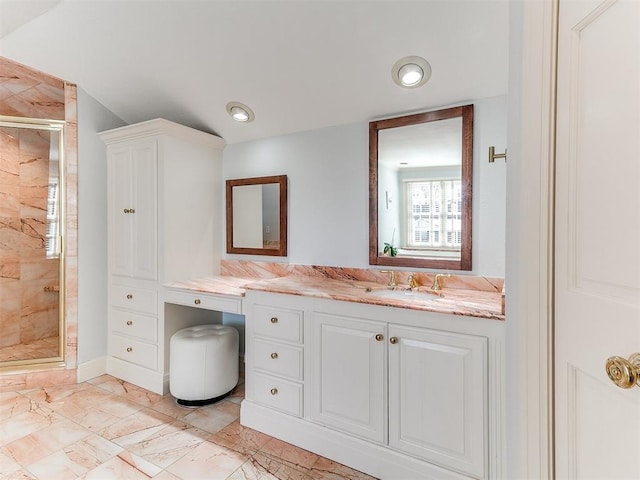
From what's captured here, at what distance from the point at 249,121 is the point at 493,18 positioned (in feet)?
5.58

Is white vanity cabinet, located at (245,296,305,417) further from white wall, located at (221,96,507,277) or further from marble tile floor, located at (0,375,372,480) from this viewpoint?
white wall, located at (221,96,507,277)

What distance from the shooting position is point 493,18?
1.54 m

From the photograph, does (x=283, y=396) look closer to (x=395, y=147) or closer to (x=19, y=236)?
(x=395, y=147)

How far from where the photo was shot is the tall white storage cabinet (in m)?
2.54

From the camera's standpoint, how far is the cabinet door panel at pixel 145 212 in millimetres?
2553

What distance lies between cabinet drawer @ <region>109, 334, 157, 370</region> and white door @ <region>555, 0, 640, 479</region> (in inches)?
102

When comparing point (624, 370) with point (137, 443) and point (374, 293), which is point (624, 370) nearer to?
point (374, 293)

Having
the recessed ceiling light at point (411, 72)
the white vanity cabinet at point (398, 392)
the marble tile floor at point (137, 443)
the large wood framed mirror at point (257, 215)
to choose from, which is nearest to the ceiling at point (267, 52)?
the recessed ceiling light at point (411, 72)

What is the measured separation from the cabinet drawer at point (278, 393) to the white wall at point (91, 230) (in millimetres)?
1678

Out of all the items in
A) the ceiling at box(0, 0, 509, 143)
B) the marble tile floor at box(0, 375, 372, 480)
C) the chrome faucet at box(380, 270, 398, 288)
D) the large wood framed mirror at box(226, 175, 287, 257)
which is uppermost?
the ceiling at box(0, 0, 509, 143)

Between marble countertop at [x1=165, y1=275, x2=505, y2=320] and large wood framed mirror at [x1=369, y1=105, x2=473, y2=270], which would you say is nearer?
marble countertop at [x1=165, y1=275, x2=505, y2=320]

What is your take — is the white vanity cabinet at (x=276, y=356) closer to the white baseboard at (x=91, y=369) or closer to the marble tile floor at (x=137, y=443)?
the marble tile floor at (x=137, y=443)

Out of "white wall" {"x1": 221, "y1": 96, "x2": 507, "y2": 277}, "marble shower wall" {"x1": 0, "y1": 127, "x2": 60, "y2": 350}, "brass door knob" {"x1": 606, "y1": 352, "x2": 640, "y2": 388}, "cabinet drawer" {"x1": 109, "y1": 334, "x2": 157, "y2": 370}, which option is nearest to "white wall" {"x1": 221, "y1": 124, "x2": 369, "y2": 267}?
"white wall" {"x1": 221, "y1": 96, "x2": 507, "y2": 277}

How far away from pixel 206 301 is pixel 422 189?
1.63 meters
